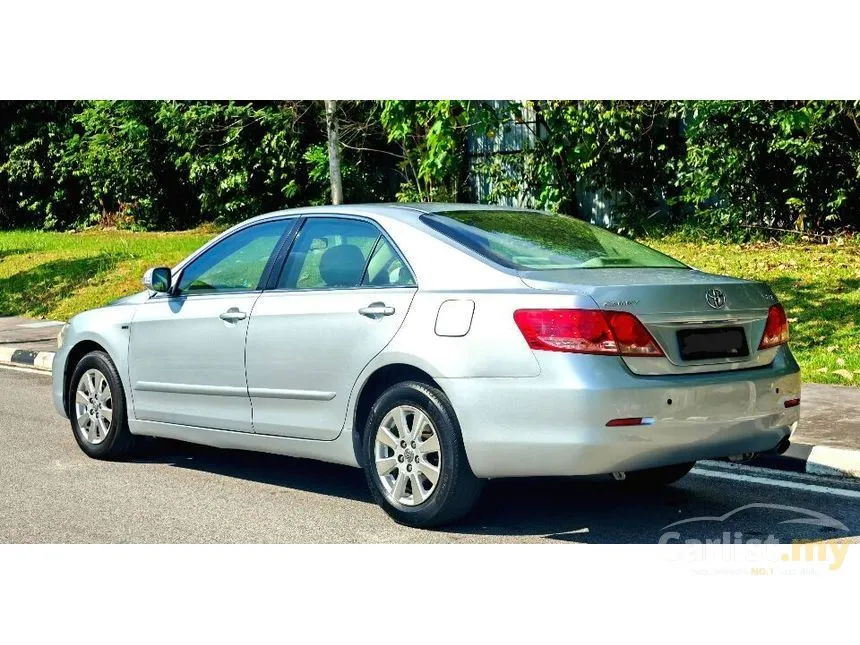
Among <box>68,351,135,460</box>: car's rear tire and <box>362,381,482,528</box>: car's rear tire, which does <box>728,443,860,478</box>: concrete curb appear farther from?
<box>68,351,135,460</box>: car's rear tire

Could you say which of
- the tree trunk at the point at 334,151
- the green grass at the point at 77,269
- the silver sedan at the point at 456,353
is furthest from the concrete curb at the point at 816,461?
the green grass at the point at 77,269

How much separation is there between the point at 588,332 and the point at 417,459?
1106 mm

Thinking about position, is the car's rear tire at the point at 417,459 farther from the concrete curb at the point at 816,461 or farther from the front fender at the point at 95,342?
the concrete curb at the point at 816,461

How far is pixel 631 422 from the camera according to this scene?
5348mm

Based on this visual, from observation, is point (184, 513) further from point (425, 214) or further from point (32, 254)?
point (32, 254)

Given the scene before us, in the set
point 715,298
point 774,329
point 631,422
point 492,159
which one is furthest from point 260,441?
point 492,159

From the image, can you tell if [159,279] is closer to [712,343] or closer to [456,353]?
[456,353]

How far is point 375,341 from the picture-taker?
19.9 feet

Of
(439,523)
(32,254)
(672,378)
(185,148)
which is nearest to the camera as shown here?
(672,378)

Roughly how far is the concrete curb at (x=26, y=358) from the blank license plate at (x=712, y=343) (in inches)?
363

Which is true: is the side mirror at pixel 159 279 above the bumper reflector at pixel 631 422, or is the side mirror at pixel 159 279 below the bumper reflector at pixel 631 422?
above

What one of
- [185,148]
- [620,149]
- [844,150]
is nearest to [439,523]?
[844,150]

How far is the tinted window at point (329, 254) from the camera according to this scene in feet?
21.4

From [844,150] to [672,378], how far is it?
12489mm
